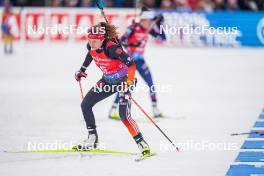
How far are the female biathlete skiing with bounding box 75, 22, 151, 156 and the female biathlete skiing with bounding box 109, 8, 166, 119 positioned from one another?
3.22 metres

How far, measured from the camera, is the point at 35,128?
44.4ft

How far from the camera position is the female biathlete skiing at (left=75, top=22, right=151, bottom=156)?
10602 mm

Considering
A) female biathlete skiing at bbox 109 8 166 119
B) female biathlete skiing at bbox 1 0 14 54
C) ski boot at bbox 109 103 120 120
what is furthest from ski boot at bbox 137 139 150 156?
female biathlete skiing at bbox 1 0 14 54

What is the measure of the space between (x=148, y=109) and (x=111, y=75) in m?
4.92

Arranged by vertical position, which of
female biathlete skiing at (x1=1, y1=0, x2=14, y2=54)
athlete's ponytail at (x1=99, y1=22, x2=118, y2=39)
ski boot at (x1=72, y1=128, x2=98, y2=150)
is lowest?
female biathlete skiing at (x1=1, y1=0, x2=14, y2=54)

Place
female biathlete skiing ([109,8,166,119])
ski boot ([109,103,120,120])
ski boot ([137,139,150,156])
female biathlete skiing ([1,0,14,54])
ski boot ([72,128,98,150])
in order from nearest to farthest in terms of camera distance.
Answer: ski boot ([137,139,150,156]), ski boot ([72,128,98,150]), female biathlete skiing ([109,8,166,119]), ski boot ([109,103,120,120]), female biathlete skiing ([1,0,14,54])

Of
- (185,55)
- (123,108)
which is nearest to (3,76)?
(185,55)

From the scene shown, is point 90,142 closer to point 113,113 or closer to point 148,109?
point 113,113

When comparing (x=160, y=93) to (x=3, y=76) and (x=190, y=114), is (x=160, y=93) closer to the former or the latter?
(x=190, y=114)

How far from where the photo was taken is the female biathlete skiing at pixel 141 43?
47.8 ft

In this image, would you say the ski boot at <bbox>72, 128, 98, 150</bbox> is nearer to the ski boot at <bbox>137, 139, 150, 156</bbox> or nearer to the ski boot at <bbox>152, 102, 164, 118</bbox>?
the ski boot at <bbox>137, 139, 150, 156</bbox>

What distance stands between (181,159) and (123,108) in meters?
1.18

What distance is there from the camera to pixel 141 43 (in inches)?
584

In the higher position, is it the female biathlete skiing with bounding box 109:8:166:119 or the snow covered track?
the female biathlete skiing with bounding box 109:8:166:119
